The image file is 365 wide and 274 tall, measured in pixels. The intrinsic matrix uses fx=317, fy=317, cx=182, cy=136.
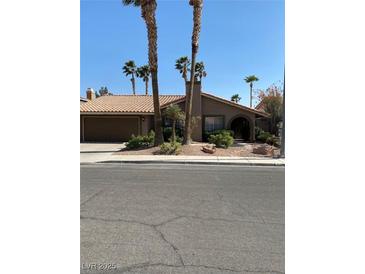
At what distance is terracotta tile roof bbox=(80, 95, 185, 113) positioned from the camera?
2617 cm

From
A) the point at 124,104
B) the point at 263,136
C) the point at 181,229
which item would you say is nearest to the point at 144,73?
the point at 124,104

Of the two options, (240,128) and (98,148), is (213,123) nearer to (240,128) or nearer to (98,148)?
(240,128)

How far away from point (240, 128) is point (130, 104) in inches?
389

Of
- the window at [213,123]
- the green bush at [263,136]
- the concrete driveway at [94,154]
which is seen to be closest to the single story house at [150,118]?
the window at [213,123]

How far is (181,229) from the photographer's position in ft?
14.9

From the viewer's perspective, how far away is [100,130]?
2683 cm

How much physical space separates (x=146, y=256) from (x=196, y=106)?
2257 centimetres

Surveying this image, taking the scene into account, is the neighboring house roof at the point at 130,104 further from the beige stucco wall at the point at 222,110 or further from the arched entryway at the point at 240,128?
the arched entryway at the point at 240,128

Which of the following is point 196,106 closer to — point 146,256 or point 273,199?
point 273,199
